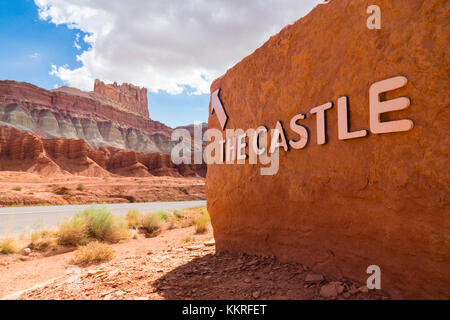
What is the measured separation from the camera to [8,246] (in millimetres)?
7402

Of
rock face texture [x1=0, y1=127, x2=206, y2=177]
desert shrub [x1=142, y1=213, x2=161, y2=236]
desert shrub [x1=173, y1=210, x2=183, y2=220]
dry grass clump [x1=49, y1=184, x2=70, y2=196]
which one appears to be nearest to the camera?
desert shrub [x1=142, y1=213, x2=161, y2=236]

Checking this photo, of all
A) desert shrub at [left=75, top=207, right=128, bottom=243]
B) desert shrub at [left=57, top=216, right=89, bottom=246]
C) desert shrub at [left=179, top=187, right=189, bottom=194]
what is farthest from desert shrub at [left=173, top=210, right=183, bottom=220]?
desert shrub at [left=179, top=187, right=189, bottom=194]

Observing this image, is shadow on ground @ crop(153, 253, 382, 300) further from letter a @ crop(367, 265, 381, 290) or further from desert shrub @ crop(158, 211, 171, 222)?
desert shrub @ crop(158, 211, 171, 222)

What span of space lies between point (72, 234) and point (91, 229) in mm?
808

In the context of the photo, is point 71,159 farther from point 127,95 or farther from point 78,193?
point 127,95

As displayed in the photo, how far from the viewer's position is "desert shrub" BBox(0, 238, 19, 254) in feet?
24.1

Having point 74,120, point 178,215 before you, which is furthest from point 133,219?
point 74,120

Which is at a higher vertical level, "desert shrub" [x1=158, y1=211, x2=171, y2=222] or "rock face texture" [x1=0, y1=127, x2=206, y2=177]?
"rock face texture" [x1=0, y1=127, x2=206, y2=177]

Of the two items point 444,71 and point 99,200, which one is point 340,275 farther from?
point 99,200

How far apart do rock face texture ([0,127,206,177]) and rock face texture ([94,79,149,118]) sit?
46983mm

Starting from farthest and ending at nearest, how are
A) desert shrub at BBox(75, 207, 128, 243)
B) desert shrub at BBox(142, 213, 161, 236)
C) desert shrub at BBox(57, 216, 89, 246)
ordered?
1. desert shrub at BBox(142, 213, 161, 236)
2. desert shrub at BBox(75, 207, 128, 243)
3. desert shrub at BBox(57, 216, 89, 246)

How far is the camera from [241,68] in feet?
17.4

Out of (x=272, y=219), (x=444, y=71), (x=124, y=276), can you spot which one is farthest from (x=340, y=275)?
(x=124, y=276)
